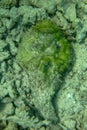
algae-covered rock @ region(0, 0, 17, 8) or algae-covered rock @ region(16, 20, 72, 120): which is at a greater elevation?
algae-covered rock @ region(0, 0, 17, 8)

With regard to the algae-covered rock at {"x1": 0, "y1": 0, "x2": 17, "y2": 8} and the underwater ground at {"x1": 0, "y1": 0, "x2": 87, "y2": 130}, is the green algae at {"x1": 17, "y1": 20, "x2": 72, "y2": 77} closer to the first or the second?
the underwater ground at {"x1": 0, "y1": 0, "x2": 87, "y2": 130}

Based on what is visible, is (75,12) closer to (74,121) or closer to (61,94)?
(61,94)

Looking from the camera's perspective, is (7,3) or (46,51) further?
(7,3)

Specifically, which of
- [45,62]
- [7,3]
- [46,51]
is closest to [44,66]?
[45,62]

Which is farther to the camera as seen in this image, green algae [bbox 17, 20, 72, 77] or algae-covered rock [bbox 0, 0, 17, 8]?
algae-covered rock [bbox 0, 0, 17, 8]

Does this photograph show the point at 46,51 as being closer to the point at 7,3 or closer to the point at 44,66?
the point at 44,66

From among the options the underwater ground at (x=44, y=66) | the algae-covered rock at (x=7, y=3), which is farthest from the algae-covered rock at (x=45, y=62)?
the algae-covered rock at (x=7, y=3)

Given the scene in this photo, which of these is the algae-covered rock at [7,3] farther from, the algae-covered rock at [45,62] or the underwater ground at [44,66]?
the algae-covered rock at [45,62]

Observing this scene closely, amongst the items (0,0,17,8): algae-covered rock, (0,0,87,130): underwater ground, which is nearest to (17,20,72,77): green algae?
(0,0,87,130): underwater ground
